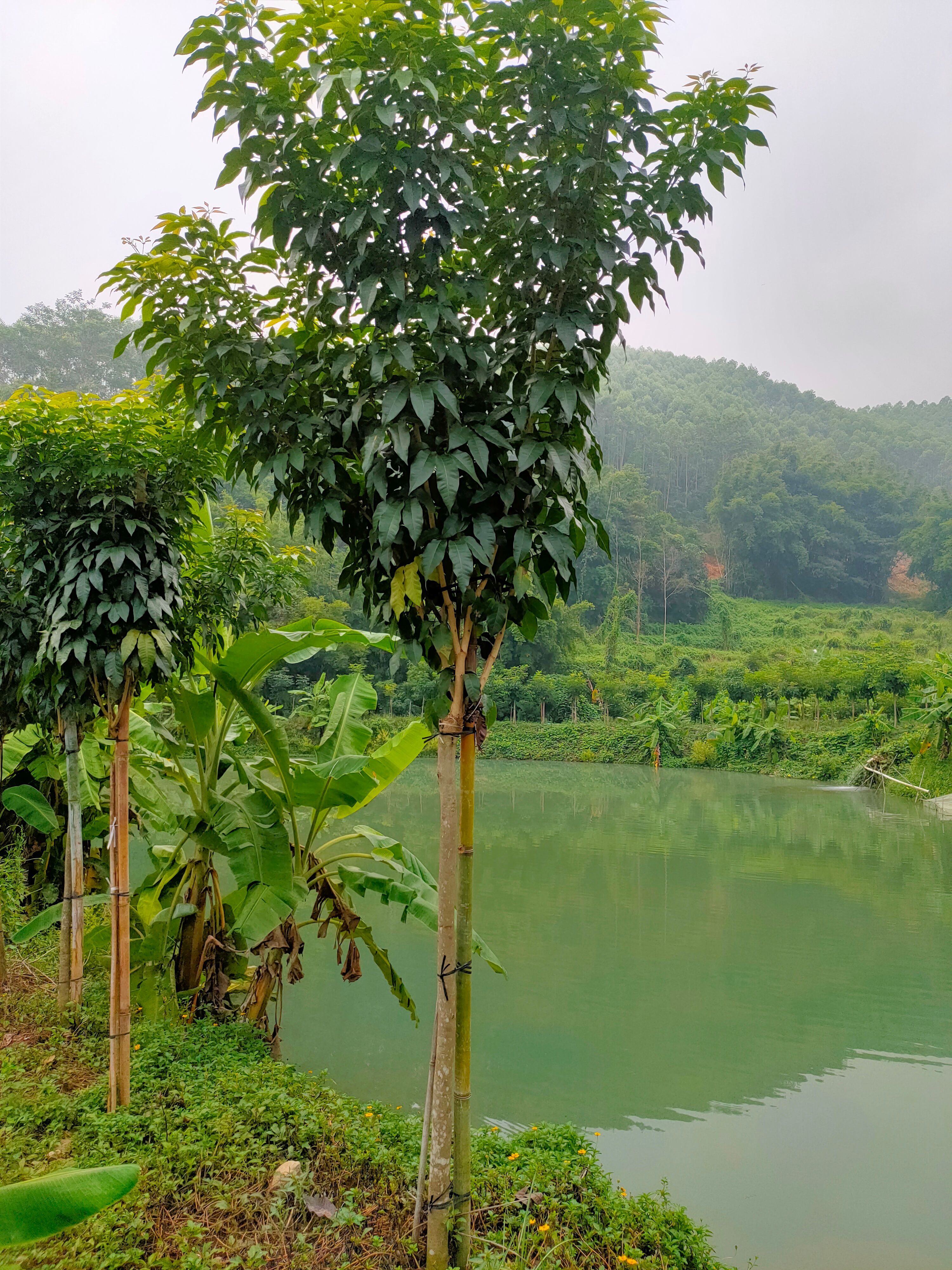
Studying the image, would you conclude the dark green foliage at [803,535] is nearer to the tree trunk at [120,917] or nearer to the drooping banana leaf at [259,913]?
the drooping banana leaf at [259,913]

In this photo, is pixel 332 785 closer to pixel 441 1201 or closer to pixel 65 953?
pixel 65 953

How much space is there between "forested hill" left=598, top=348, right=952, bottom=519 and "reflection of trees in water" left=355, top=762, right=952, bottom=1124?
1685 inches

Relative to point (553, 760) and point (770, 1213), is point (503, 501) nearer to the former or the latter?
point (770, 1213)

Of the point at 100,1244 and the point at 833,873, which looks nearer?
the point at 100,1244

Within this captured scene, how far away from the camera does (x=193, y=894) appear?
3.71m

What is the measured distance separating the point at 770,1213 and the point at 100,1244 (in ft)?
7.01

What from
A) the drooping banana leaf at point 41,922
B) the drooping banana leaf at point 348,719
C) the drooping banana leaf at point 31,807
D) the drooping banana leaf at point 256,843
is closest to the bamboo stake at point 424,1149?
the drooping banana leaf at point 256,843

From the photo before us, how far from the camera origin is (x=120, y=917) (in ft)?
9.07

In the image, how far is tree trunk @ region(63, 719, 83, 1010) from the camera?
10.4 feet

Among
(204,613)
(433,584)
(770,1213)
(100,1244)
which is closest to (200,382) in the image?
(433,584)

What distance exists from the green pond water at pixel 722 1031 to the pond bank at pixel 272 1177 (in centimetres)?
49

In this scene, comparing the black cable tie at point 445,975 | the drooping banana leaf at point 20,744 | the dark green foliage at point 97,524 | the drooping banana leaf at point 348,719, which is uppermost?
the dark green foliage at point 97,524

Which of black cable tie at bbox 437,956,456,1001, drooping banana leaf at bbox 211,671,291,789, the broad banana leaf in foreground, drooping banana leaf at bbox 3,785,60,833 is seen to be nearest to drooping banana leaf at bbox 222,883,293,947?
the broad banana leaf in foreground

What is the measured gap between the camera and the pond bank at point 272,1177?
205cm
